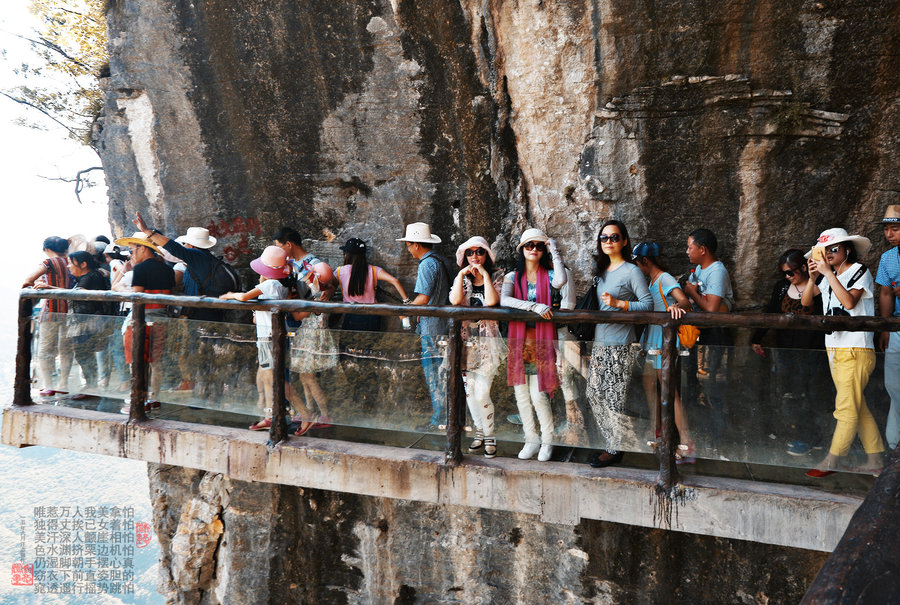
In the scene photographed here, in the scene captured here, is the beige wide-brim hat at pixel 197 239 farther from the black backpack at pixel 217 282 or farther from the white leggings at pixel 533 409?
the white leggings at pixel 533 409

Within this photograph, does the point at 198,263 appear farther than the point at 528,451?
Yes

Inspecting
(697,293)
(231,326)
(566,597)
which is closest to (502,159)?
(697,293)

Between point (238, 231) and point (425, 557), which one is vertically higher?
point (238, 231)

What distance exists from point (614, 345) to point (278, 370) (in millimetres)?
2323

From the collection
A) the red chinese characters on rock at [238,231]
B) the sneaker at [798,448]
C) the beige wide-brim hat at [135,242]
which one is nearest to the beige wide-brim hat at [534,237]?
the sneaker at [798,448]

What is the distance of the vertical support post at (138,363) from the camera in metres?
4.37

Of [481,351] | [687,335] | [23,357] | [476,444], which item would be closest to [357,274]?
[481,351]

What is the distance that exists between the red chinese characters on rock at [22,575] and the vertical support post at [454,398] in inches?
1923

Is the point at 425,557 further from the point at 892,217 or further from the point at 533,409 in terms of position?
the point at 892,217

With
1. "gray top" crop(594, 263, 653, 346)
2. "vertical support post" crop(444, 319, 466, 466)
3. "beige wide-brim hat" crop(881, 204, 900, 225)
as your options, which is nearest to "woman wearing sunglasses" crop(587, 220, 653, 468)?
"gray top" crop(594, 263, 653, 346)

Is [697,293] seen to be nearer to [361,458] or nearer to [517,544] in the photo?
[517,544]

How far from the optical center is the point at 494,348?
3635 millimetres

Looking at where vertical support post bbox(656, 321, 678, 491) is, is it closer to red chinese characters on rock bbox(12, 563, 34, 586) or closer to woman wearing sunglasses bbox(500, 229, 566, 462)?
woman wearing sunglasses bbox(500, 229, 566, 462)

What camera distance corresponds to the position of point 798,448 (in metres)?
3.12
